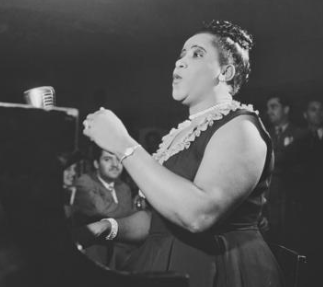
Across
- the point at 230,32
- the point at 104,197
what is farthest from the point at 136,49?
the point at 230,32

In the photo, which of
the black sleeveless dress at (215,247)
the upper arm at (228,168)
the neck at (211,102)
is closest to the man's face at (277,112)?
the neck at (211,102)

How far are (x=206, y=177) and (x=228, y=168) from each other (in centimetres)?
7

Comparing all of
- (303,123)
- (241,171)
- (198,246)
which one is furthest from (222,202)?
(303,123)

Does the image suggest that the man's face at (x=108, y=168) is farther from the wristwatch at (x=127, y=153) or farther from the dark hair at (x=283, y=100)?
the wristwatch at (x=127, y=153)

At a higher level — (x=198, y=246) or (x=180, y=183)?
(x=180, y=183)

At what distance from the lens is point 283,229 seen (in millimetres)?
4266

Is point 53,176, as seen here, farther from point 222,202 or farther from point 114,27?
point 114,27

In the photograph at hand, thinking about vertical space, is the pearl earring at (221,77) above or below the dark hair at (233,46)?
below

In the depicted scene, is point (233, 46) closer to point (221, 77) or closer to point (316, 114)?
point (221, 77)

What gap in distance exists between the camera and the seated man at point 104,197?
3.80 m

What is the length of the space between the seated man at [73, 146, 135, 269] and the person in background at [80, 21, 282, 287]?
232cm

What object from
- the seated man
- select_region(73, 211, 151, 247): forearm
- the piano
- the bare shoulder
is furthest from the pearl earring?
the seated man

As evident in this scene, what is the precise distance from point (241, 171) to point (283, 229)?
11.2 feet

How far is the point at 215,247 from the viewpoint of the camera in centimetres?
123
